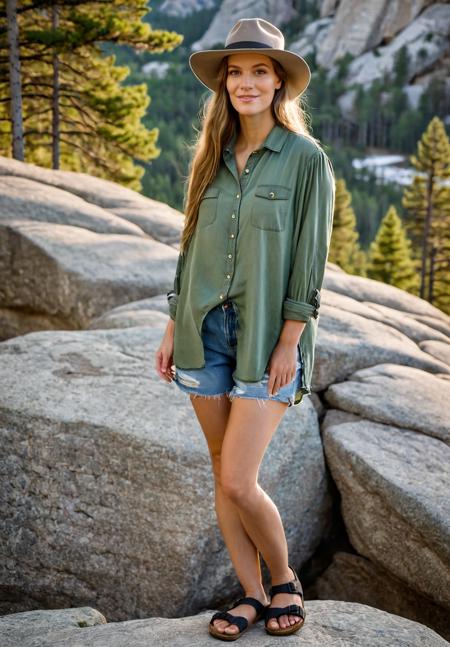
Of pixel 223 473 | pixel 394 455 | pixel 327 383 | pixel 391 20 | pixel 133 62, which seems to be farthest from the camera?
pixel 133 62

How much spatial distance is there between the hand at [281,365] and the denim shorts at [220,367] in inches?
1.6

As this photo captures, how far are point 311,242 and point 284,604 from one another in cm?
184

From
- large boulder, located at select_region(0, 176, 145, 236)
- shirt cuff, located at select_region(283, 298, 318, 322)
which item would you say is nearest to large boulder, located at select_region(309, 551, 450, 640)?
shirt cuff, located at select_region(283, 298, 318, 322)

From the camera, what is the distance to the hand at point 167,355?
11.2ft

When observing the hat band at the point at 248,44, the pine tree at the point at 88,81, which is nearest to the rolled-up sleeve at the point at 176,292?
the hat band at the point at 248,44

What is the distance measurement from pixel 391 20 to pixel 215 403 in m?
143

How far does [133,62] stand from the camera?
166000 millimetres

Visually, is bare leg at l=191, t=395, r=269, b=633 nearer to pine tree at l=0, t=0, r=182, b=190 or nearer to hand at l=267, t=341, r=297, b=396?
hand at l=267, t=341, r=297, b=396

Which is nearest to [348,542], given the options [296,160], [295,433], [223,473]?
[295,433]

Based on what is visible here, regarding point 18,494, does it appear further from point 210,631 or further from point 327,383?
point 327,383

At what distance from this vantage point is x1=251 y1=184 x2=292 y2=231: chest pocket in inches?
112

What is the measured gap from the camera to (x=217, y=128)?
3.06m

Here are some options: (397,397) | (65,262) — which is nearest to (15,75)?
(65,262)

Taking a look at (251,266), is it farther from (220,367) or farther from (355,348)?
(355,348)
